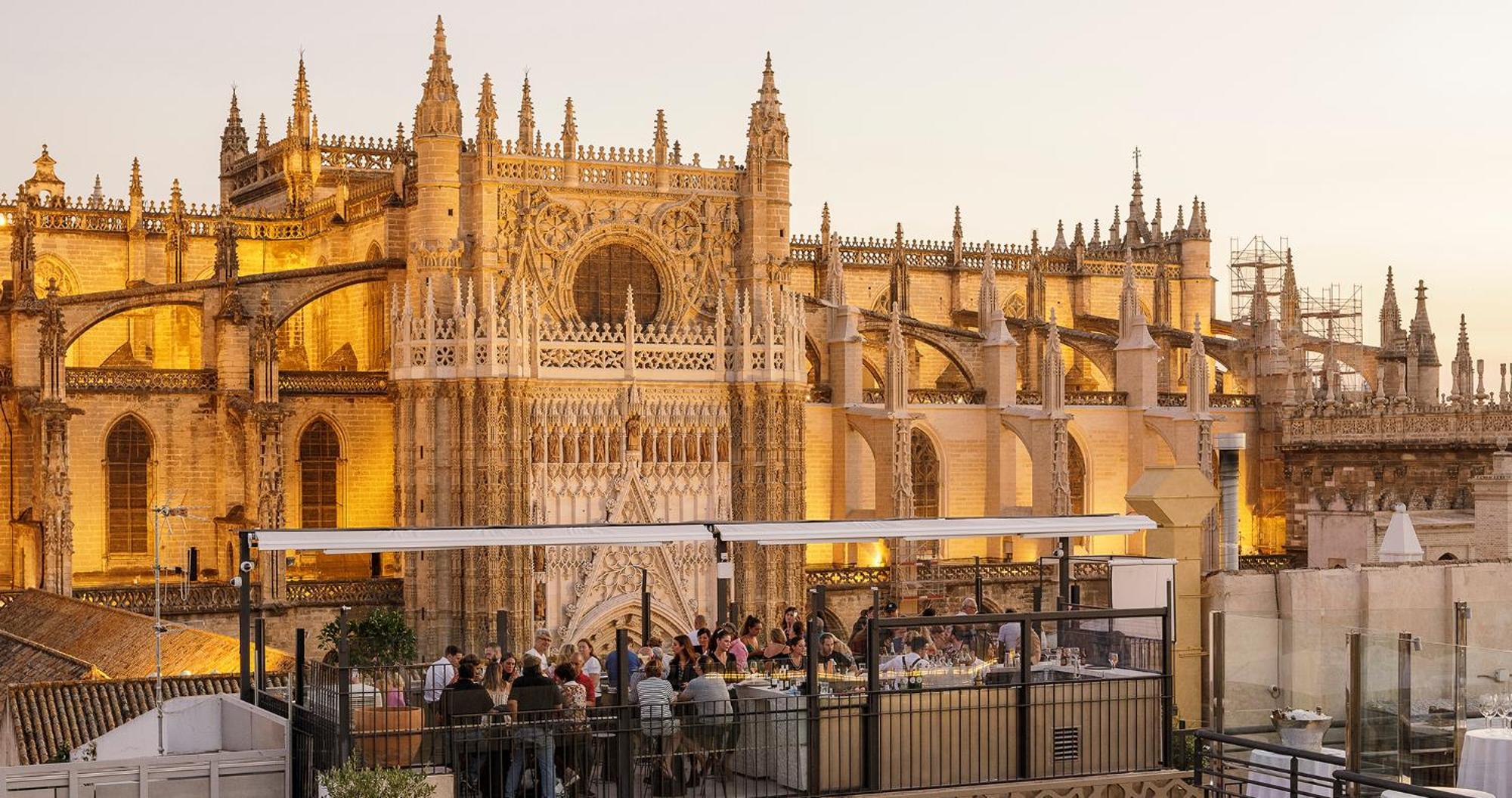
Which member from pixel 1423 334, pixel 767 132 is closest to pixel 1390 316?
pixel 1423 334

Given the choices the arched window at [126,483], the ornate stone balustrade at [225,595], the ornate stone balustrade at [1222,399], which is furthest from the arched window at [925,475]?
the arched window at [126,483]

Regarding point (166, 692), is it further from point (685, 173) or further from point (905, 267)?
point (905, 267)

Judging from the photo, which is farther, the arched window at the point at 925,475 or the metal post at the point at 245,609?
the arched window at the point at 925,475

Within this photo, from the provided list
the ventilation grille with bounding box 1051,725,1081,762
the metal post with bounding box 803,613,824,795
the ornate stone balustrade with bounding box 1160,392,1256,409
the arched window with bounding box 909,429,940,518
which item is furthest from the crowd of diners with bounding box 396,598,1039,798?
the ornate stone balustrade with bounding box 1160,392,1256,409

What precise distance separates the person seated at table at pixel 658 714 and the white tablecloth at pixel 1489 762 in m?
7.68

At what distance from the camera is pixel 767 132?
4403 centimetres

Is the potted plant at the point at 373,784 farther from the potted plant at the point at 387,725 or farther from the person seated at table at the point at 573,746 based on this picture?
the person seated at table at the point at 573,746

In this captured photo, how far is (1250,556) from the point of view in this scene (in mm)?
51344

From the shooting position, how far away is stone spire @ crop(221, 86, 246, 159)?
58.0 metres

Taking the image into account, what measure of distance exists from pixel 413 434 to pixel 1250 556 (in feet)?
70.7

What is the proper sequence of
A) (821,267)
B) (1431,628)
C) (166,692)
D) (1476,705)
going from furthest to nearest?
1. (821,267)
2. (166,692)
3. (1431,628)
4. (1476,705)

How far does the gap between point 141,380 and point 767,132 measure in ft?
44.9

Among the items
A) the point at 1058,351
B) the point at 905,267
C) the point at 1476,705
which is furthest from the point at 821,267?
the point at 1476,705

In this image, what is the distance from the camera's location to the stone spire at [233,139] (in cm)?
5800
